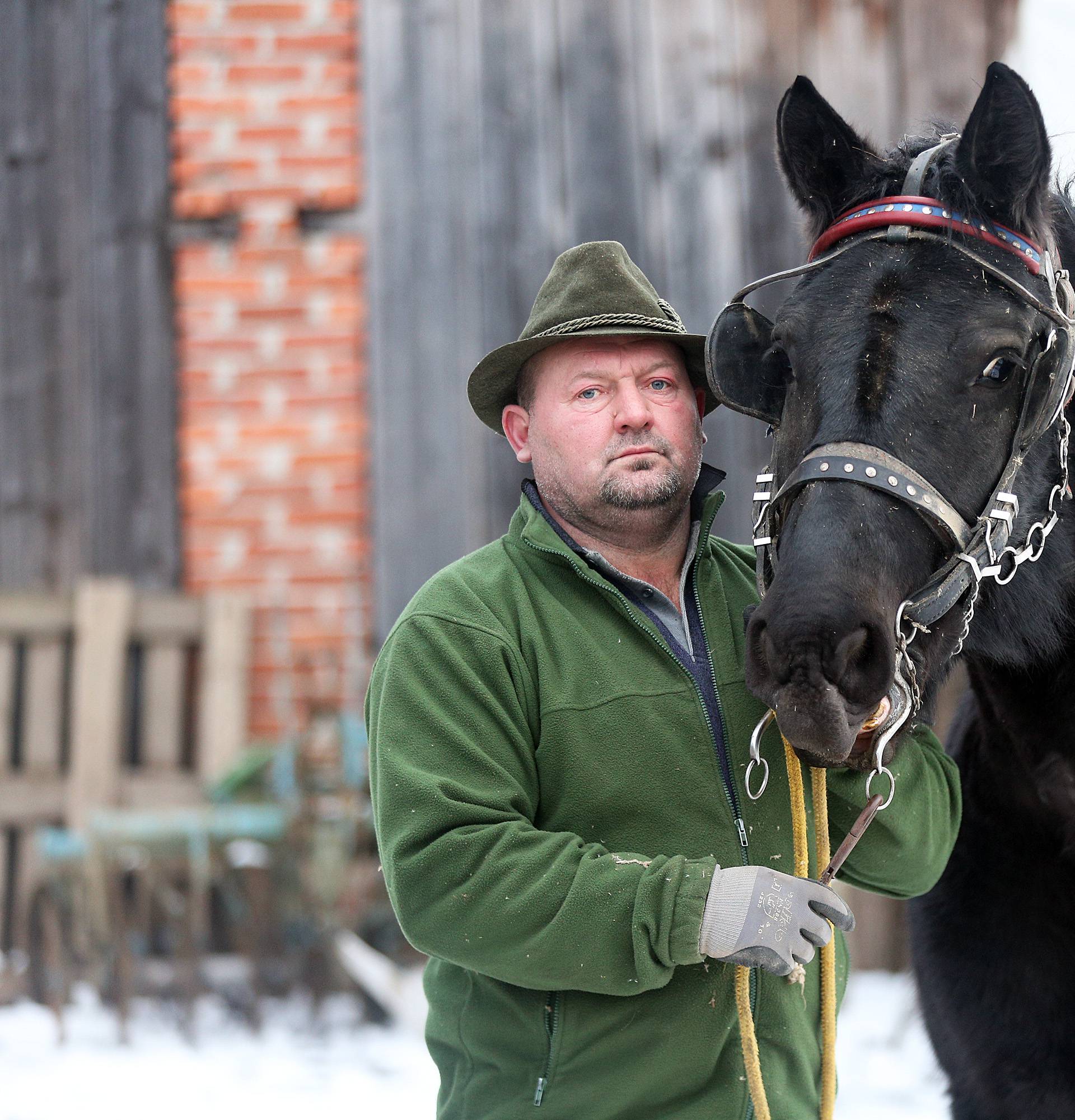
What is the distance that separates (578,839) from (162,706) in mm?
3880

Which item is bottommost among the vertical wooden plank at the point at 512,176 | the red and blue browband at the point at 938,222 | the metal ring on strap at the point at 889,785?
the metal ring on strap at the point at 889,785

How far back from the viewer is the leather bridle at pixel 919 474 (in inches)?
64.2

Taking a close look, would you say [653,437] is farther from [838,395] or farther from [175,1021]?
[175,1021]

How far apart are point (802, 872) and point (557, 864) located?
0.38m

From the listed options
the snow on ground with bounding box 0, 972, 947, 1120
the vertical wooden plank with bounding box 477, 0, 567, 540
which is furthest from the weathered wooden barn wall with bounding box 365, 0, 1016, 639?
the snow on ground with bounding box 0, 972, 947, 1120

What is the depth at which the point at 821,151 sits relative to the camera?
198 cm

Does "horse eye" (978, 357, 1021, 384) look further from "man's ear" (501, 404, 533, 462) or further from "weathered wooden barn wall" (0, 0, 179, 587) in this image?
"weathered wooden barn wall" (0, 0, 179, 587)

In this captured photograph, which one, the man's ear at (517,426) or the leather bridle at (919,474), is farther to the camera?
the man's ear at (517,426)

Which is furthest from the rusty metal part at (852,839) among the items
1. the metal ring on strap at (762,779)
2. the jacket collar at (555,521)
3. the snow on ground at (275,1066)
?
the snow on ground at (275,1066)

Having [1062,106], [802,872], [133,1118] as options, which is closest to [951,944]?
[802,872]

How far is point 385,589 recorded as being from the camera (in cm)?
516

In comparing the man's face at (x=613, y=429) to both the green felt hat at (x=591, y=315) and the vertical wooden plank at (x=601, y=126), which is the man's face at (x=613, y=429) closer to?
the green felt hat at (x=591, y=315)

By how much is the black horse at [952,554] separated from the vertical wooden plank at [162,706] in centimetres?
361

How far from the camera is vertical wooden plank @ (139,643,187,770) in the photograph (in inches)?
205
